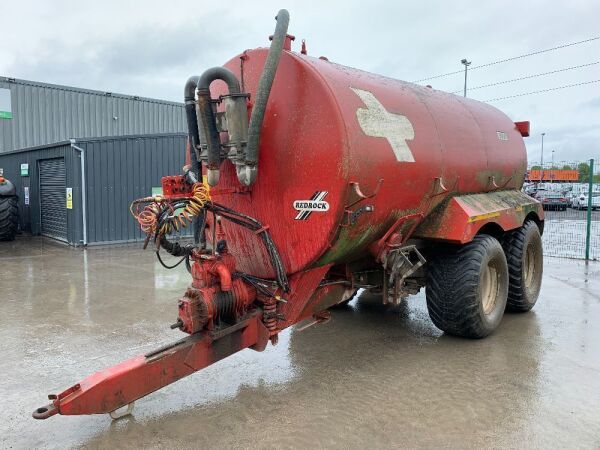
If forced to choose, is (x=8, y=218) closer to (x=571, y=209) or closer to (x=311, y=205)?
(x=311, y=205)

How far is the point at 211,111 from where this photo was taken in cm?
376

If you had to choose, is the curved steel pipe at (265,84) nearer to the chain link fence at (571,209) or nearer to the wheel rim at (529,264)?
the wheel rim at (529,264)

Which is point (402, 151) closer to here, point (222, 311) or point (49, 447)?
point (222, 311)

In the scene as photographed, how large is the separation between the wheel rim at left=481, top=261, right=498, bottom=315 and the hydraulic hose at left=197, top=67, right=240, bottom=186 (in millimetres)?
3283

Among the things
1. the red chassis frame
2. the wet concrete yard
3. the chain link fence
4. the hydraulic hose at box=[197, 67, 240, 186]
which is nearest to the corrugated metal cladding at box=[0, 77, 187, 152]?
the wet concrete yard

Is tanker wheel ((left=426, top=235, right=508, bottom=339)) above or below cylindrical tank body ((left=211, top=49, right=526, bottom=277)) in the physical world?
below

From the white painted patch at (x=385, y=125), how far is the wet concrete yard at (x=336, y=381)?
77.8 inches

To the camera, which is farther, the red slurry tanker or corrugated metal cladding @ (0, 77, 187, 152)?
corrugated metal cladding @ (0, 77, 187, 152)

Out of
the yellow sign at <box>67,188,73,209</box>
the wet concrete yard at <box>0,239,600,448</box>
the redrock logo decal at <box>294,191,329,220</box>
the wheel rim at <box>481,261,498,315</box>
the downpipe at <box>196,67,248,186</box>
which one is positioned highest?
the downpipe at <box>196,67,248,186</box>

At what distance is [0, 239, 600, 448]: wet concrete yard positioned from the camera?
358 centimetres

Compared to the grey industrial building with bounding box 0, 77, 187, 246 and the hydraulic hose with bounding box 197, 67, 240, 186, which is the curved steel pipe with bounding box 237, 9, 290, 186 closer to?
the hydraulic hose with bounding box 197, 67, 240, 186

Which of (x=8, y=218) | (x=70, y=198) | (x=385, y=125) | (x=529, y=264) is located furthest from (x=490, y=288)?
(x=8, y=218)

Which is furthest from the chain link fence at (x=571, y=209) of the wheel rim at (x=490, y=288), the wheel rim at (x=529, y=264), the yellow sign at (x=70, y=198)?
the yellow sign at (x=70, y=198)

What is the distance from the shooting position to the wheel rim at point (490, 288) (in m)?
5.70
